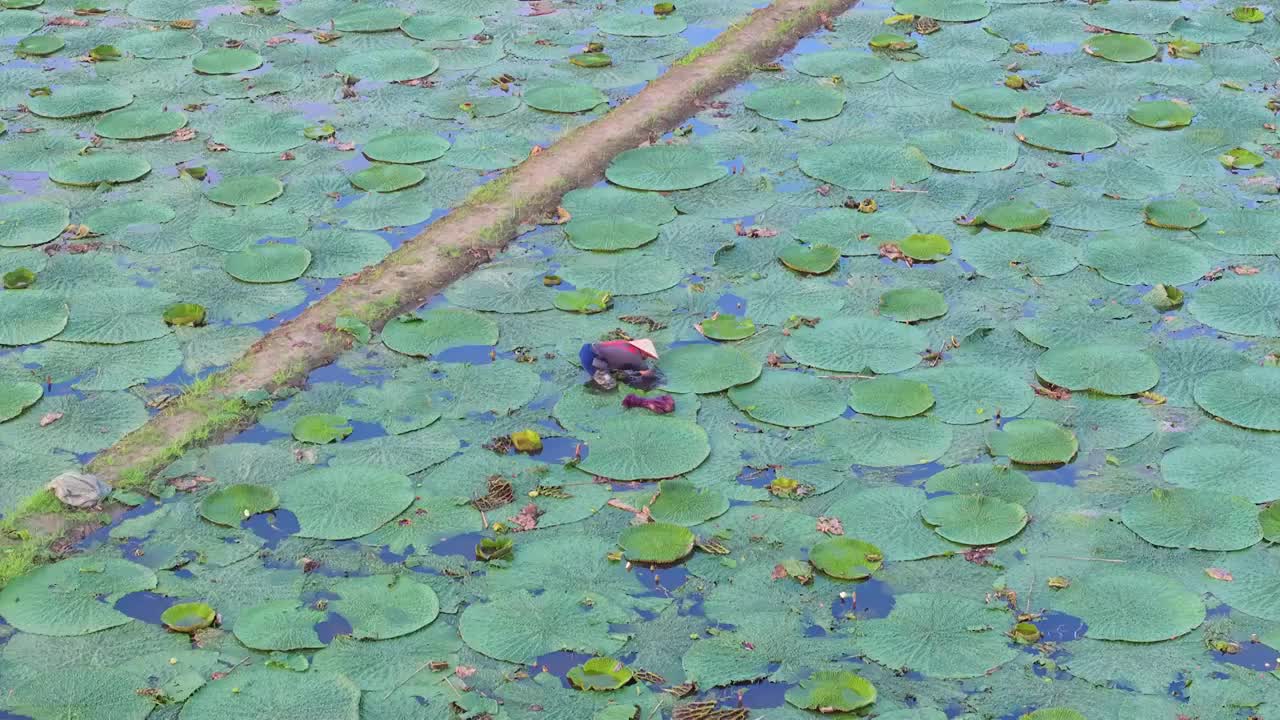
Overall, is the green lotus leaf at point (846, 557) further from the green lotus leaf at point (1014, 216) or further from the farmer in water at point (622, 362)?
the green lotus leaf at point (1014, 216)

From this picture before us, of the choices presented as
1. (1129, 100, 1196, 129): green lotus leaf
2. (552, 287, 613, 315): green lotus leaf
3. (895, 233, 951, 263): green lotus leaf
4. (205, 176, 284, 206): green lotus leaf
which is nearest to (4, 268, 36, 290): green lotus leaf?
(205, 176, 284, 206): green lotus leaf

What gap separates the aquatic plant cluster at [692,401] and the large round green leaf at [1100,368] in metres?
0.02

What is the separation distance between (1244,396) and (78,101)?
182 inches

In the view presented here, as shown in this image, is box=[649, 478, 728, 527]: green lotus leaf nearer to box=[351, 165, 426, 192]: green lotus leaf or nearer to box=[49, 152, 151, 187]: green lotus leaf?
box=[351, 165, 426, 192]: green lotus leaf

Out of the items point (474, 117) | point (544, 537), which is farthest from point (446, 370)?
point (474, 117)

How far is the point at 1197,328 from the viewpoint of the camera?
4.50 meters

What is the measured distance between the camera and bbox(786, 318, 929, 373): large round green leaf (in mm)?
4246

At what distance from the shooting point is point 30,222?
504 centimetres

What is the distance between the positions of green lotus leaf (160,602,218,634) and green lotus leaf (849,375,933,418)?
179 cm

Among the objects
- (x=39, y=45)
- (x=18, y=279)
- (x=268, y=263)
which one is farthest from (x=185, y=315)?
(x=39, y=45)

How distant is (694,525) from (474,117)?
295 cm

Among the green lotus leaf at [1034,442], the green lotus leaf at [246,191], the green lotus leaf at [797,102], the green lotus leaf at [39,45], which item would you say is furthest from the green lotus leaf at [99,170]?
the green lotus leaf at [1034,442]

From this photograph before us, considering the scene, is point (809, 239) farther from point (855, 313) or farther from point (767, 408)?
point (767, 408)

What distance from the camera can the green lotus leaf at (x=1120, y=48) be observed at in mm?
6641
